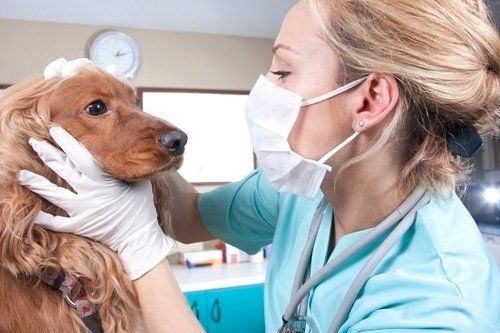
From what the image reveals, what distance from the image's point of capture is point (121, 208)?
0.93 metres

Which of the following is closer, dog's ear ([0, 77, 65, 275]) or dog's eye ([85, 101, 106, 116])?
→ dog's ear ([0, 77, 65, 275])

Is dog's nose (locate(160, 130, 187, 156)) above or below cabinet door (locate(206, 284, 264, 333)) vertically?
above

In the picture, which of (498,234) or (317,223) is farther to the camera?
(498,234)

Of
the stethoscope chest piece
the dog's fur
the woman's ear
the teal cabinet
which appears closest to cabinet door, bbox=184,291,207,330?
the teal cabinet

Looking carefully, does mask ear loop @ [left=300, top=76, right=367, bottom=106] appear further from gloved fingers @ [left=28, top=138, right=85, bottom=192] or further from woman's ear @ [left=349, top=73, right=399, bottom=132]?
gloved fingers @ [left=28, top=138, right=85, bottom=192]

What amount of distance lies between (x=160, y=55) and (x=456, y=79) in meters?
2.40

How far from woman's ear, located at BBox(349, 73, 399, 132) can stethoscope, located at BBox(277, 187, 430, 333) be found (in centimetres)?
17

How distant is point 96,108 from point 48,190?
216 mm

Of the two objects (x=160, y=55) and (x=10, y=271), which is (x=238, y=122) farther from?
(x=10, y=271)

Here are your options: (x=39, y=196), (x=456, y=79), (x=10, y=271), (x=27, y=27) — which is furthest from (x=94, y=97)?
(x=27, y=27)

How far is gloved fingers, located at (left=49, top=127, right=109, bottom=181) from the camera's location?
35.8 inches

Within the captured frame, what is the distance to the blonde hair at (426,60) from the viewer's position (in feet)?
2.65

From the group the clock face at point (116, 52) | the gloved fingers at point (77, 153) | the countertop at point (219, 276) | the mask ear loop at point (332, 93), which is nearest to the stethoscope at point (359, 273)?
the mask ear loop at point (332, 93)

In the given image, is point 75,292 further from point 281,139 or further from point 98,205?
point 281,139
